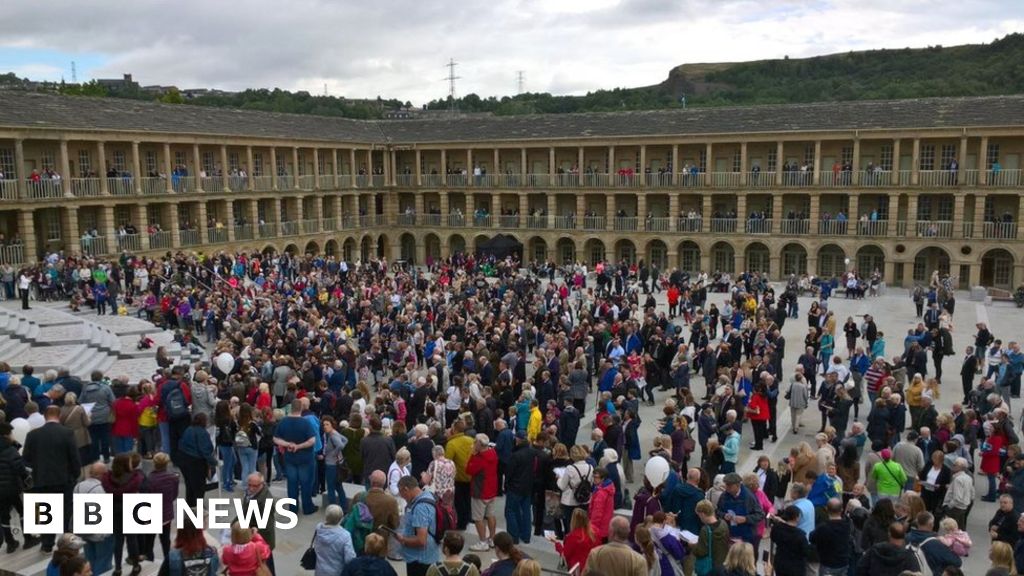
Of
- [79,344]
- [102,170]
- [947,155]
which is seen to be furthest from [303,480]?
[947,155]

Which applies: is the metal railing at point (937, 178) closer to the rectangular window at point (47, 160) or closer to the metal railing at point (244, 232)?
the metal railing at point (244, 232)

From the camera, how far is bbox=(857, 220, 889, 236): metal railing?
40.8m

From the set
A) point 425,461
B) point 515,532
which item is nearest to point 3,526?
point 425,461

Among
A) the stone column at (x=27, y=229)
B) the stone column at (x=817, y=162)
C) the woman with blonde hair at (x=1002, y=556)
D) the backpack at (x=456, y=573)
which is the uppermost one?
the stone column at (x=817, y=162)

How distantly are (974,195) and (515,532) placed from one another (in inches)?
1438

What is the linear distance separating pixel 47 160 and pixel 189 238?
23.4ft

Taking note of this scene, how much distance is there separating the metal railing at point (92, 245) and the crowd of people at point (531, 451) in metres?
15.6

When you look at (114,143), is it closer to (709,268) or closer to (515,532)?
(709,268)

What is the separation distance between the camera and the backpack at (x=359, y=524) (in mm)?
8531

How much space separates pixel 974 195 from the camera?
39062 millimetres

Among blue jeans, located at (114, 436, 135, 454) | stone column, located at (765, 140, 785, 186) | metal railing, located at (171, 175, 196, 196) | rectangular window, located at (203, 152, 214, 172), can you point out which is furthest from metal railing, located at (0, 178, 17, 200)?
stone column, located at (765, 140, 785, 186)

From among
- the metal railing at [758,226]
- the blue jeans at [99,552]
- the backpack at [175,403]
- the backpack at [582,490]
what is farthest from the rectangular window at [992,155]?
the blue jeans at [99,552]

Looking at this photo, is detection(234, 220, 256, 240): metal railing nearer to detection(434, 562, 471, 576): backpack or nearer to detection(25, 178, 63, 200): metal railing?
detection(25, 178, 63, 200): metal railing

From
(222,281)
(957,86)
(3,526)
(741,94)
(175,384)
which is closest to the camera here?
(3,526)
